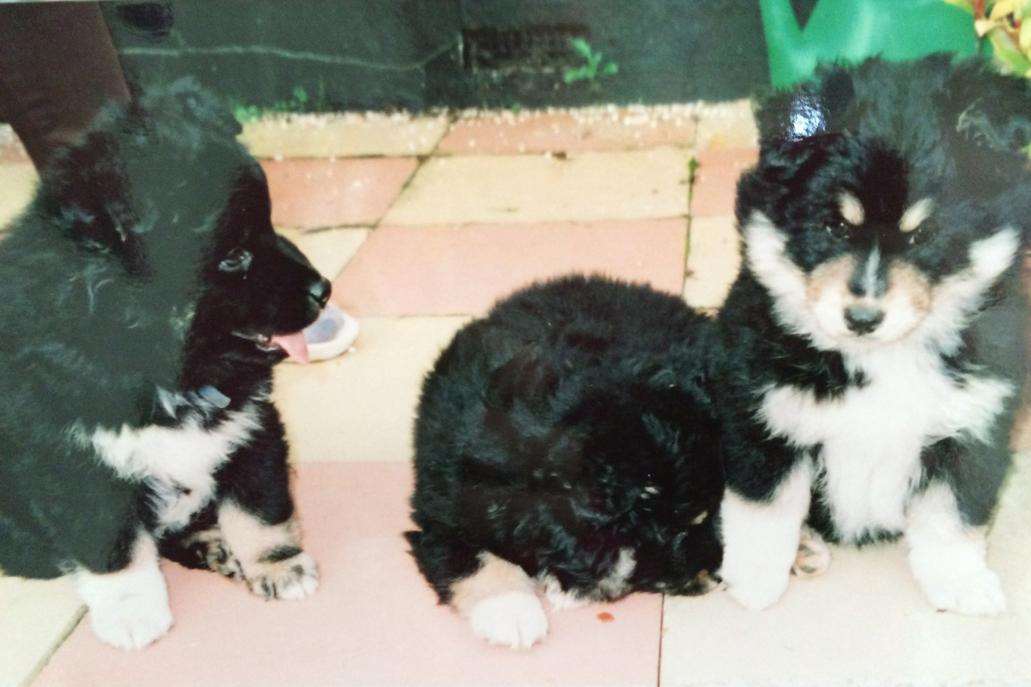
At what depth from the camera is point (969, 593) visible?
74.5 inches

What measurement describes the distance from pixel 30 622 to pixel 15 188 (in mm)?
980

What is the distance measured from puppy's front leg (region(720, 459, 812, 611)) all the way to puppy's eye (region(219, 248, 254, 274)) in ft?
3.11

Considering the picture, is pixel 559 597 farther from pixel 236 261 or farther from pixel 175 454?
pixel 236 261

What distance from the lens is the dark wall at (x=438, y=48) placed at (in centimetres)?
163

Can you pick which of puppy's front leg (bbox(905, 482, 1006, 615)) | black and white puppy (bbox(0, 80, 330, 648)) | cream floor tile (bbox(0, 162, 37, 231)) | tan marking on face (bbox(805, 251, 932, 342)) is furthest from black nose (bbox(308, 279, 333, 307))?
puppy's front leg (bbox(905, 482, 1006, 615))

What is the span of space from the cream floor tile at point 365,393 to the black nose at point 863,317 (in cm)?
112

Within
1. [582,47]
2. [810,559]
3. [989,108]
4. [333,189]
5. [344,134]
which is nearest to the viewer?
[989,108]

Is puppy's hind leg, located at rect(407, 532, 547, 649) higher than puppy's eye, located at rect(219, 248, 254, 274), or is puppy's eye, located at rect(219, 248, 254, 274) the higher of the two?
puppy's eye, located at rect(219, 248, 254, 274)

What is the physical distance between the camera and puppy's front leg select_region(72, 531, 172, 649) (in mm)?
1976

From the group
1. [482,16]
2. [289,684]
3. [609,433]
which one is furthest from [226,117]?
[289,684]

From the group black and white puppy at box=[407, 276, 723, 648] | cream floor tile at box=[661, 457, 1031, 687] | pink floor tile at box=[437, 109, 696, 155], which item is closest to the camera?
black and white puppy at box=[407, 276, 723, 648]

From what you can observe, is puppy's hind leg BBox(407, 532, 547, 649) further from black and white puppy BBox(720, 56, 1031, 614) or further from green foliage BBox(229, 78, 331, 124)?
green foliage BBox(229, 78, 331, 124)

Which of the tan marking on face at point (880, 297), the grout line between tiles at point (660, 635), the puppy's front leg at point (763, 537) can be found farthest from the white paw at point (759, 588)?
the tan marking on face at point (880, 297)

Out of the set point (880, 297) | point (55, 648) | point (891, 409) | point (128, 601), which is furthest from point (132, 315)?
point (891, 409)
